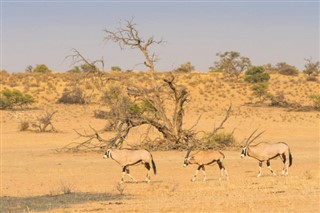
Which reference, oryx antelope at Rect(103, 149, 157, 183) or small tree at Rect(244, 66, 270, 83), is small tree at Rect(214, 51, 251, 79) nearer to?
small tree at Rect(244, 66, 270, 83)

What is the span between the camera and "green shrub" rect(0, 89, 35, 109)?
4638 cm

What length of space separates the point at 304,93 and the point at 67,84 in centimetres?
2136

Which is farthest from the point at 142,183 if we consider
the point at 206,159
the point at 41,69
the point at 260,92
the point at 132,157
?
the point at 41,69

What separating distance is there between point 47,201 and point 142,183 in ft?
13.6

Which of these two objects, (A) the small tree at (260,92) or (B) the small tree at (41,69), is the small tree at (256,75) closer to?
(A) the small tree at (260,92)

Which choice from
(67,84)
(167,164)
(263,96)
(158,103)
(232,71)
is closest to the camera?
(167,164)

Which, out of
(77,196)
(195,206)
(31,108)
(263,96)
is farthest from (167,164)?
(263,96)

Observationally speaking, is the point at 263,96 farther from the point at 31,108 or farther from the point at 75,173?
the point at 75,173

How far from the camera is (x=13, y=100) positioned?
47.1m

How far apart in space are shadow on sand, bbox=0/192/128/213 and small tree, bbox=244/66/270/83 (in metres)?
47.0

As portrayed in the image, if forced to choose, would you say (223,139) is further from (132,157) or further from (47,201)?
(47,201)

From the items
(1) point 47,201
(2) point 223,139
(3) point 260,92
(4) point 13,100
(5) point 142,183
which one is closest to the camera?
(1) point 47,201

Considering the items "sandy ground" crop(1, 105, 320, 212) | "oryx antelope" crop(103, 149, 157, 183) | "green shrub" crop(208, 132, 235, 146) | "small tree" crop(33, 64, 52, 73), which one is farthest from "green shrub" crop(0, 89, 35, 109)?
"oryx antelope" crop(103, 149, 157, 183)

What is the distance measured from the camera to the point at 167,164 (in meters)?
24.7
